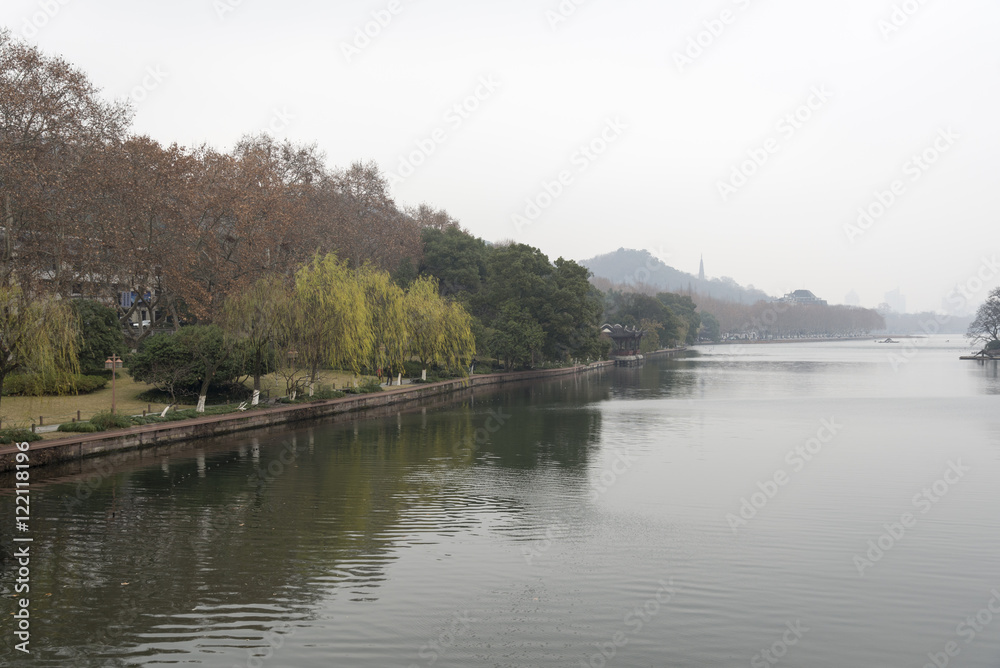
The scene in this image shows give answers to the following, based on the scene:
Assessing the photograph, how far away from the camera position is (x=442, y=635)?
31.3 ft

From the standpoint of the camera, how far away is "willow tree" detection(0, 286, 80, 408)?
21.0 meters

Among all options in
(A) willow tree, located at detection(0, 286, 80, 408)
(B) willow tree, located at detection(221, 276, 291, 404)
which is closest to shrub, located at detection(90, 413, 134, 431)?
(A) willow tree, located at detection(0, 286, 80, 408)

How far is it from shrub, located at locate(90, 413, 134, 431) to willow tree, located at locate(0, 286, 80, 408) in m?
2.03

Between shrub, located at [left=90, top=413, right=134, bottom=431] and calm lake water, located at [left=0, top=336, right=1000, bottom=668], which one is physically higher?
shrub, located at [left=90, top=413, right=134, bottom=431]

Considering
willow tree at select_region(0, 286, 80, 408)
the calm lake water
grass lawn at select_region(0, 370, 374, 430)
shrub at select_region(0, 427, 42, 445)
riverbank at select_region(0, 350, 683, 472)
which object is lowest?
the calm lake water

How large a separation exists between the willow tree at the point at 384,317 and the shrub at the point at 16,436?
848 inches

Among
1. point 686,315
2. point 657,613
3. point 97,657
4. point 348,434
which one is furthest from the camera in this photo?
point 686,315

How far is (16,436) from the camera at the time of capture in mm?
20688

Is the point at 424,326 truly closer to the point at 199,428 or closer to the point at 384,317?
the point at 384,317

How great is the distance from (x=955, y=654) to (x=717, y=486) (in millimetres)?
10242

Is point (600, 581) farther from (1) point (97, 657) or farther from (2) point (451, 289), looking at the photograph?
(2) point (451, 289)

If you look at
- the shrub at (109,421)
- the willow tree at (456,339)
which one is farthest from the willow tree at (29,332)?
the willow tree at (456,339)

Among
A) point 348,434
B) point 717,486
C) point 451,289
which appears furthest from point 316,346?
point 451,289

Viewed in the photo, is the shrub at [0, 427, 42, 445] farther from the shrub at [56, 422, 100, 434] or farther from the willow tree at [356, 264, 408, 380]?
the willow tree at [356, 264, 408, 380]
